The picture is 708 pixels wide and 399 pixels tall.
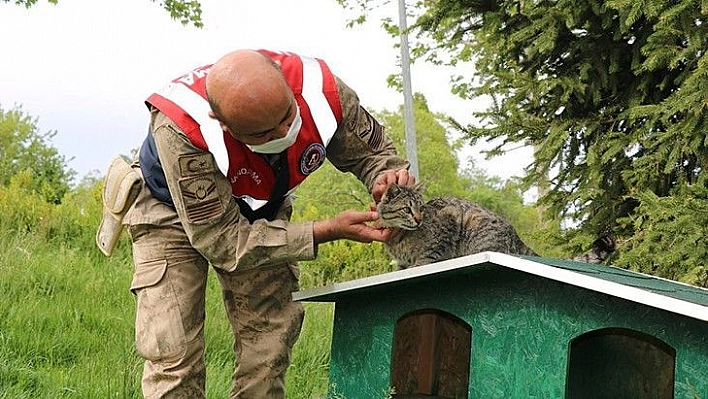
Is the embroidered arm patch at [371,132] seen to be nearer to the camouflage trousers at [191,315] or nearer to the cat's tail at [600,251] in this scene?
the camouflage trousers at [191,315]

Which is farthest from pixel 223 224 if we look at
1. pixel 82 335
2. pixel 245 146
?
pixel 82 335

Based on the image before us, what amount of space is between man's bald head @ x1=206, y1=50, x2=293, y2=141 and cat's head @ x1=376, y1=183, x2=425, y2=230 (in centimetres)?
65

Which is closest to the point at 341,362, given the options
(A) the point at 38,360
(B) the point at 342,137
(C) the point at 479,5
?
(B) the point at 342,137

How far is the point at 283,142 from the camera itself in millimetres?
2490

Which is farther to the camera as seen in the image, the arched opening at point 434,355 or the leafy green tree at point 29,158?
the leafy green tree at point 29,158

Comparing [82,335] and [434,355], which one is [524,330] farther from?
[82,335]

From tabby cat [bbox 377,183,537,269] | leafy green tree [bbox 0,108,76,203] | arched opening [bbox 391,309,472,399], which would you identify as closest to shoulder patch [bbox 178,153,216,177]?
tabby cat [bbox 377,183,537,269]

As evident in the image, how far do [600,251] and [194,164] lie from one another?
2.51 m

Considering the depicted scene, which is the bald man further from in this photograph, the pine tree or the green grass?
the pine tree

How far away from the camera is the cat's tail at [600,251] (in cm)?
432

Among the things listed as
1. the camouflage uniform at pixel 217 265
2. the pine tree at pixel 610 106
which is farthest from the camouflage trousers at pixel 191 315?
the pine tree at pixel 610 106

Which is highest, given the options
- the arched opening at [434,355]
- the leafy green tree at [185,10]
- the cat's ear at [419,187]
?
the leafy green tree at [185,10]

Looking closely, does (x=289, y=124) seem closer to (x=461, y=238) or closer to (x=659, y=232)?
(x=461, y=238)

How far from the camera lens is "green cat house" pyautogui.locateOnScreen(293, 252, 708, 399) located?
7.23 feet
